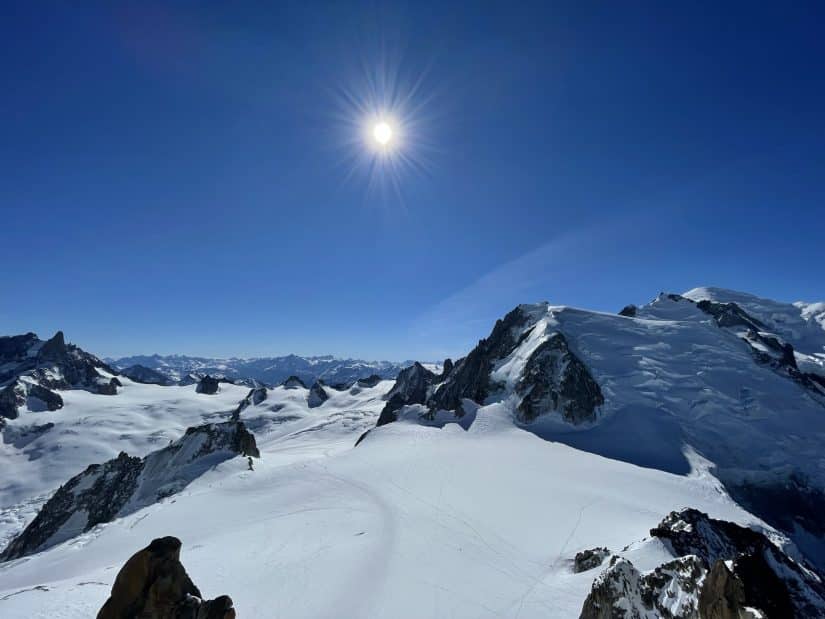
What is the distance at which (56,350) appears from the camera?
557 ft

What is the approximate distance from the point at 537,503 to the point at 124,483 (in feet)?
166

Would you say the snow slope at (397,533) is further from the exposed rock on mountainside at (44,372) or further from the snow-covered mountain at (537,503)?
the exposed rock on mountainside at (44,372)

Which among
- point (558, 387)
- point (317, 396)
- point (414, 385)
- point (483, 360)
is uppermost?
point (483, 360)

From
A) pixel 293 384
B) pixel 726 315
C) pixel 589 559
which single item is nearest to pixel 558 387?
pixel 589 559

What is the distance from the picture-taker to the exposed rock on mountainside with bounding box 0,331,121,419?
133 metres

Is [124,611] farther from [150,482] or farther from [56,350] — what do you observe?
[56,350]

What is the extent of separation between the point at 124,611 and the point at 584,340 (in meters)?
60.5

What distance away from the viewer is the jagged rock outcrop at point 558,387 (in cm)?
4956

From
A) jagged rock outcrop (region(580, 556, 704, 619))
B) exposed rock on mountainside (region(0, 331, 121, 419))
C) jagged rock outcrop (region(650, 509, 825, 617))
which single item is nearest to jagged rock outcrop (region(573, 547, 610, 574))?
jagged rock outcrop (region(650, 509, 825, 617))

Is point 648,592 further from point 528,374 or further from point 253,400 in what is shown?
point 253,400

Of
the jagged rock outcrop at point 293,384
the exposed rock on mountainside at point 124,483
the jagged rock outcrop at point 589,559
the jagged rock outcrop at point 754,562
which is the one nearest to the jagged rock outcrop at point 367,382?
the jagged rock outcrop at point 293,384

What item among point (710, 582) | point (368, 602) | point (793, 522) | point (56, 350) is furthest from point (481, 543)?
point (56, 350)

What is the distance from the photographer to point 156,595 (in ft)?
38.4

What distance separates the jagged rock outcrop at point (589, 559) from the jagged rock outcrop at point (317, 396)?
150 meters
